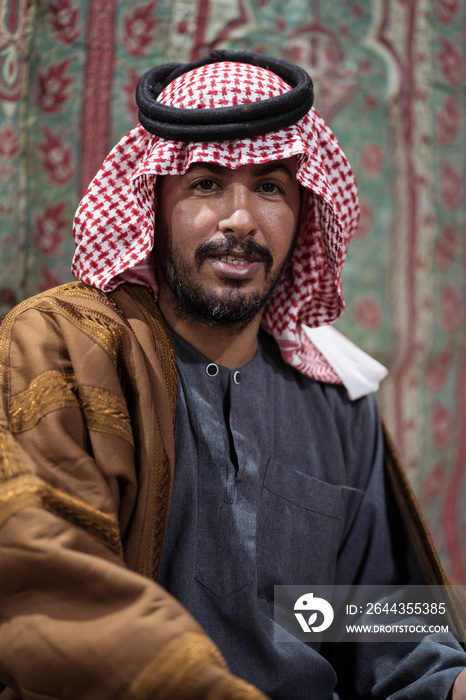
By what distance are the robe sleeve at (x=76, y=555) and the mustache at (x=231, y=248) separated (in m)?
0.33

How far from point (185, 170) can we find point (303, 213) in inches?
14.3

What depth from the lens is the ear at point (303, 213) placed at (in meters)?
1.70

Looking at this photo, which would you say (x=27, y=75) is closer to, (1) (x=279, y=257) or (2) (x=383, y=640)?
(1) (x=279, y=257)

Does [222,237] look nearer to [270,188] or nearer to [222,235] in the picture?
[222,235]

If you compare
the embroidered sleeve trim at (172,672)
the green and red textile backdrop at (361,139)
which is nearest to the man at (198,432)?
the embroidered sleeve trim at (172,672)

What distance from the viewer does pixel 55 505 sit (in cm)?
111

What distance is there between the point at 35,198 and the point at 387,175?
118 centimetres

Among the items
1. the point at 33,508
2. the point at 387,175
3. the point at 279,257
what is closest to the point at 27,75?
the point at 279,257

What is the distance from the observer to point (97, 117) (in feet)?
6.97

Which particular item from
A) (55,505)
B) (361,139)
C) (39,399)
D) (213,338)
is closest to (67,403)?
(39,399)

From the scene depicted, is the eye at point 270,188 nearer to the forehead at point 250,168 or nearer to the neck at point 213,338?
the forehead at point 250,168

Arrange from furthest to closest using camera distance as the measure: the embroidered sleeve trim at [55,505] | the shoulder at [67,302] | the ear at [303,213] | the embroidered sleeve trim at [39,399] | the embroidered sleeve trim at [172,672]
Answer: the ear at [303,213]
the shoulder at [67,302]
the embroidered sleeve trim at [39,399]
the embroidered sleeve trim at [55,505]
the embroidered sleeve trim at [172,672]

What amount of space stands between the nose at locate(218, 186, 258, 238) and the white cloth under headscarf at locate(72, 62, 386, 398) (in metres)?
0.06

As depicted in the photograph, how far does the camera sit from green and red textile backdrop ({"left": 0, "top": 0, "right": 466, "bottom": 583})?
206cm
